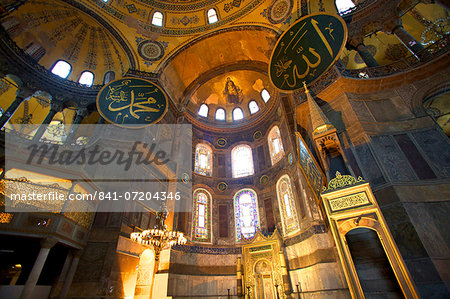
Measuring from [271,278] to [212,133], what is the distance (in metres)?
9.30

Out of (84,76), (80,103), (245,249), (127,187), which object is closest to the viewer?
(127,187)

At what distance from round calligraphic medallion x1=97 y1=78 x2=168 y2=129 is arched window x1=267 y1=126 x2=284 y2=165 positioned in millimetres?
6585

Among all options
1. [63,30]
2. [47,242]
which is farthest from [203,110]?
[47,242]

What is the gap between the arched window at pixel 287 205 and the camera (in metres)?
9.51

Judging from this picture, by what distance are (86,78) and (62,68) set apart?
115 centimetres

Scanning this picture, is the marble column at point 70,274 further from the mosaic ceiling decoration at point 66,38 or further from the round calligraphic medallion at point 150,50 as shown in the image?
the round calligraphic medallion at point 150,50

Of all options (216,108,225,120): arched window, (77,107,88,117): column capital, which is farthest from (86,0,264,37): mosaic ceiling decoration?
(77,107,88,117): column capital

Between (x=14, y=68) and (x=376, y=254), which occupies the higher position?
(x=14, y=68)

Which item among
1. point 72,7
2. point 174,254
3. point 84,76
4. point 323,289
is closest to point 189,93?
point 84,76

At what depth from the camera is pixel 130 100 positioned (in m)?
10.2

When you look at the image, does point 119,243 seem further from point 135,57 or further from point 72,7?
point 72,7

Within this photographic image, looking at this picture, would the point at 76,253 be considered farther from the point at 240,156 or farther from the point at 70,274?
the point at 240,156

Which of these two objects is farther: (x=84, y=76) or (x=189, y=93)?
(x=189, y=93)

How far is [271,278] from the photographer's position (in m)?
8.60
